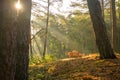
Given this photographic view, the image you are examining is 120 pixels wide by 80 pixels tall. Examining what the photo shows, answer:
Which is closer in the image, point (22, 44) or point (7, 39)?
point (7, 39)

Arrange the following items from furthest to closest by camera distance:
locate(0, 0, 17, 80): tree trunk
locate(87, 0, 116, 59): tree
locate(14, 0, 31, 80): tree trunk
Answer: locate(87, 0, 116, 59): tree < locate(14, 0, 31, 80): tree trunk < locate(0, 0, 17, 80): tree trunk

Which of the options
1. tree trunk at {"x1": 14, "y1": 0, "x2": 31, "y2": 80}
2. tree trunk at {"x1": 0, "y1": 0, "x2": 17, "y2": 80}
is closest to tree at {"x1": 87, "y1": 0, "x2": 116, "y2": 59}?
tree trunk at {"x1": 14, "y1": 0, "x2": 31, "y2": 80}

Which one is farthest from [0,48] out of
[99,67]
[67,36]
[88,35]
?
[67,36]

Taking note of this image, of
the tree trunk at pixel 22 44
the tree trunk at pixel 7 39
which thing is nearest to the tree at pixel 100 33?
the tree trunk at pixel 22 44

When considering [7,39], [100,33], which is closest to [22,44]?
[7,39]

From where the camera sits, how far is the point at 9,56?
3033 mm

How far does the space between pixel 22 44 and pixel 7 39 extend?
250 centimetres

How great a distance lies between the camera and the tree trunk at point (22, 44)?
543cm

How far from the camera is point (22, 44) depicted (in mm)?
5512

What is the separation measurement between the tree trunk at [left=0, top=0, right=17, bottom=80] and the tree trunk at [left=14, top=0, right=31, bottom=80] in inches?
92.7

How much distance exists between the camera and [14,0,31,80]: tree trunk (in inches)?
214

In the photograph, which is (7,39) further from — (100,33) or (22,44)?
(100,33)

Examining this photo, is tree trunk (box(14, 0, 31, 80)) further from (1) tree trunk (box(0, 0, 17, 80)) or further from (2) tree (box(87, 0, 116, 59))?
(2) tree (box(87, 0, 116, 59))

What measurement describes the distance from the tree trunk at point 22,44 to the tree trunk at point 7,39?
2355 mm
